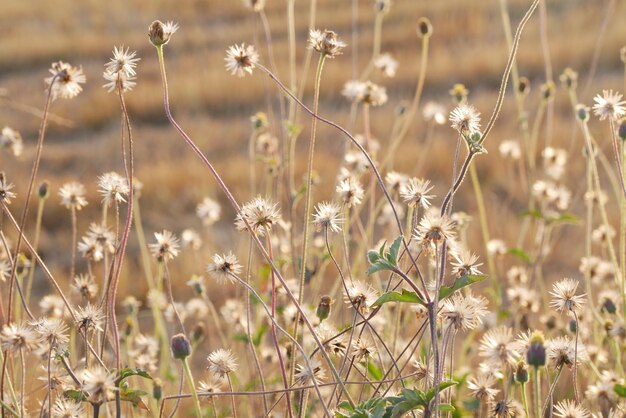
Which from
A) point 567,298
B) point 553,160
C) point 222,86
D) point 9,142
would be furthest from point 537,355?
point 222,86

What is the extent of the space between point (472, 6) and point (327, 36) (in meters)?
12.2

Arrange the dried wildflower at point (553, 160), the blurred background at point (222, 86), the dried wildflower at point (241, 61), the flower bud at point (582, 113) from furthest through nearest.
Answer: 1. the blurred background at point (222, 86)
2. the dried wildflower at point (553, 160)
3. the flower bud at point (582, 113)
4. the dried wildflower at point (241, 61)

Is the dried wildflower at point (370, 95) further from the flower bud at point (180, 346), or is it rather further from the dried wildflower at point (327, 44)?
the flower bud at point (180, 346)

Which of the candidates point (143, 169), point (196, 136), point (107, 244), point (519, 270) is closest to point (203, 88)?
point (196, 136)

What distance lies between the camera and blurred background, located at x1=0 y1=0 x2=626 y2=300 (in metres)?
6.37

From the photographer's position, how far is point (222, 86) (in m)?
9.95

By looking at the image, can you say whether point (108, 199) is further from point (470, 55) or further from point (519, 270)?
point (470, 55)

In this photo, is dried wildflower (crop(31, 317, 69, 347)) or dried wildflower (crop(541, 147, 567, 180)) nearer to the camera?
dried wildflower (crop(31, 317, 69, 347))

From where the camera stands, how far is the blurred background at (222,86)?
6.37 m

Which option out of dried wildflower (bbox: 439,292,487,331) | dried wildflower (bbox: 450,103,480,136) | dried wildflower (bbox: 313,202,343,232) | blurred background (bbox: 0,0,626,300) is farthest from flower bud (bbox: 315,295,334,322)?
blurred background (bbox: 0,0,626,300)

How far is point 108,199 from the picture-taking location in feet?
5.79

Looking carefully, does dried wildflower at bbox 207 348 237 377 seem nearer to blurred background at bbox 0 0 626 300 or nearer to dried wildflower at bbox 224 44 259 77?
dried wildflower at bbox 224 44 259 77

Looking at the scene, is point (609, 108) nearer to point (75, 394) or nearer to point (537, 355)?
point (537, 355)

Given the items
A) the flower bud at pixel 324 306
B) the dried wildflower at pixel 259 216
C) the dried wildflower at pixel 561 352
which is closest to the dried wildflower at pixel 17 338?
the dried wildflower at pixel 259 216
